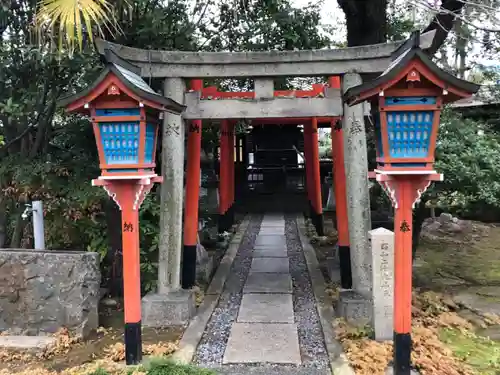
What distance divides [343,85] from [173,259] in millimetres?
3420

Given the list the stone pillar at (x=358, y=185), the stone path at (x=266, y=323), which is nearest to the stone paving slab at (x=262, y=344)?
the stone path at (x=266, y=323)

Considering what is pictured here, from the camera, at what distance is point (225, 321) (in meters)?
6.42

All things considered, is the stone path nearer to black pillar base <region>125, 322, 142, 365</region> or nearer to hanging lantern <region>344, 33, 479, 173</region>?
black pillar base <region>125, 322, 142, 365</region>

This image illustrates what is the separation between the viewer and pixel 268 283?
27.2ft

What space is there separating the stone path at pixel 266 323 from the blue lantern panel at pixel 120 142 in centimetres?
243

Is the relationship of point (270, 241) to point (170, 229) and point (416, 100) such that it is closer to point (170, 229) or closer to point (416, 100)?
point (170, 229)

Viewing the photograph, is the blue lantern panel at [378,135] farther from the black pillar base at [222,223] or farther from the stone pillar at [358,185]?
the black pillar base at [222,223]

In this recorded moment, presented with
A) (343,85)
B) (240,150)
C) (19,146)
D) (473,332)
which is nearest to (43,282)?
(19,146)

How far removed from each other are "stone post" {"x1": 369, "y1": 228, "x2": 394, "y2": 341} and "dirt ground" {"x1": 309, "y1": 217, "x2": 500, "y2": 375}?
0.70ft

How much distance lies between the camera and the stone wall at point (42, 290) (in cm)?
593

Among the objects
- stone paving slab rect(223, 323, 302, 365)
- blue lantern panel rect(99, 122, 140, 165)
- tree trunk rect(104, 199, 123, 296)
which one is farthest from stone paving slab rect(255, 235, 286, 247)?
blue lantern panel rect(99, 122, 140, 165)

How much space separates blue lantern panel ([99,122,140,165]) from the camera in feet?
15.8

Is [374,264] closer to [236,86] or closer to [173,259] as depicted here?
[173,259]

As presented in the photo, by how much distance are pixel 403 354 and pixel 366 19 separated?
20.8 ft
